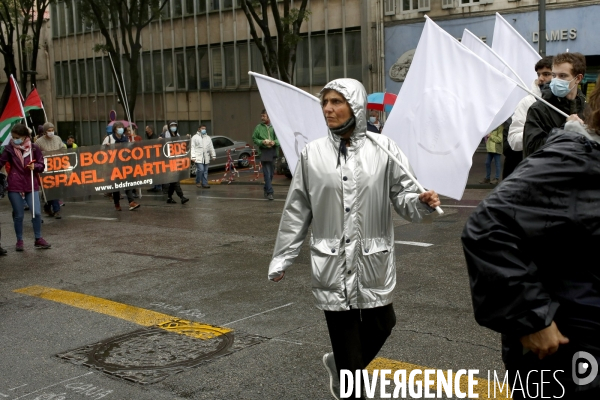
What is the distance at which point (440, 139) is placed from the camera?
6102 millimetres

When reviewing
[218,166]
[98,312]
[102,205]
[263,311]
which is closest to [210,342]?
[263,311]

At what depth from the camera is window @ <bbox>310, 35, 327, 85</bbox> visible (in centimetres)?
3234

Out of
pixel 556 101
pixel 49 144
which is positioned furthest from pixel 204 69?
pixel 556 101

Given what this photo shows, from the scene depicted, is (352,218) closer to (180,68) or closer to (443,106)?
(443,106)

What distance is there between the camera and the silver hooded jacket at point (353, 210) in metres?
3.90

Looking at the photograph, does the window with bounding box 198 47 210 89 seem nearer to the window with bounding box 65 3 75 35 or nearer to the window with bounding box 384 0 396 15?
the window with bounding box 384 0 396 15

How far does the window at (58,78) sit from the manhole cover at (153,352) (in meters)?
46.4

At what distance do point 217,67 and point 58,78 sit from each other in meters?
17.2

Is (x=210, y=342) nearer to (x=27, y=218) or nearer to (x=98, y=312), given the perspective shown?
(x=98, y=312)

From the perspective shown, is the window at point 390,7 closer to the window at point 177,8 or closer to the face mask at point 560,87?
the window at point 177,8

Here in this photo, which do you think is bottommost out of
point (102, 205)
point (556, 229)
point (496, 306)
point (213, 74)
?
point (102, 205)

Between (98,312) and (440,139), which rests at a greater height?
(440,139)

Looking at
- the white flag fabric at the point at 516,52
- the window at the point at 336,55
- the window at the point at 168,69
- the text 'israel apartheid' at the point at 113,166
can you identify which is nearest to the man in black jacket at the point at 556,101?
the white flag fabric at the point at 516,52

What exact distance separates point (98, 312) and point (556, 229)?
5.49m
